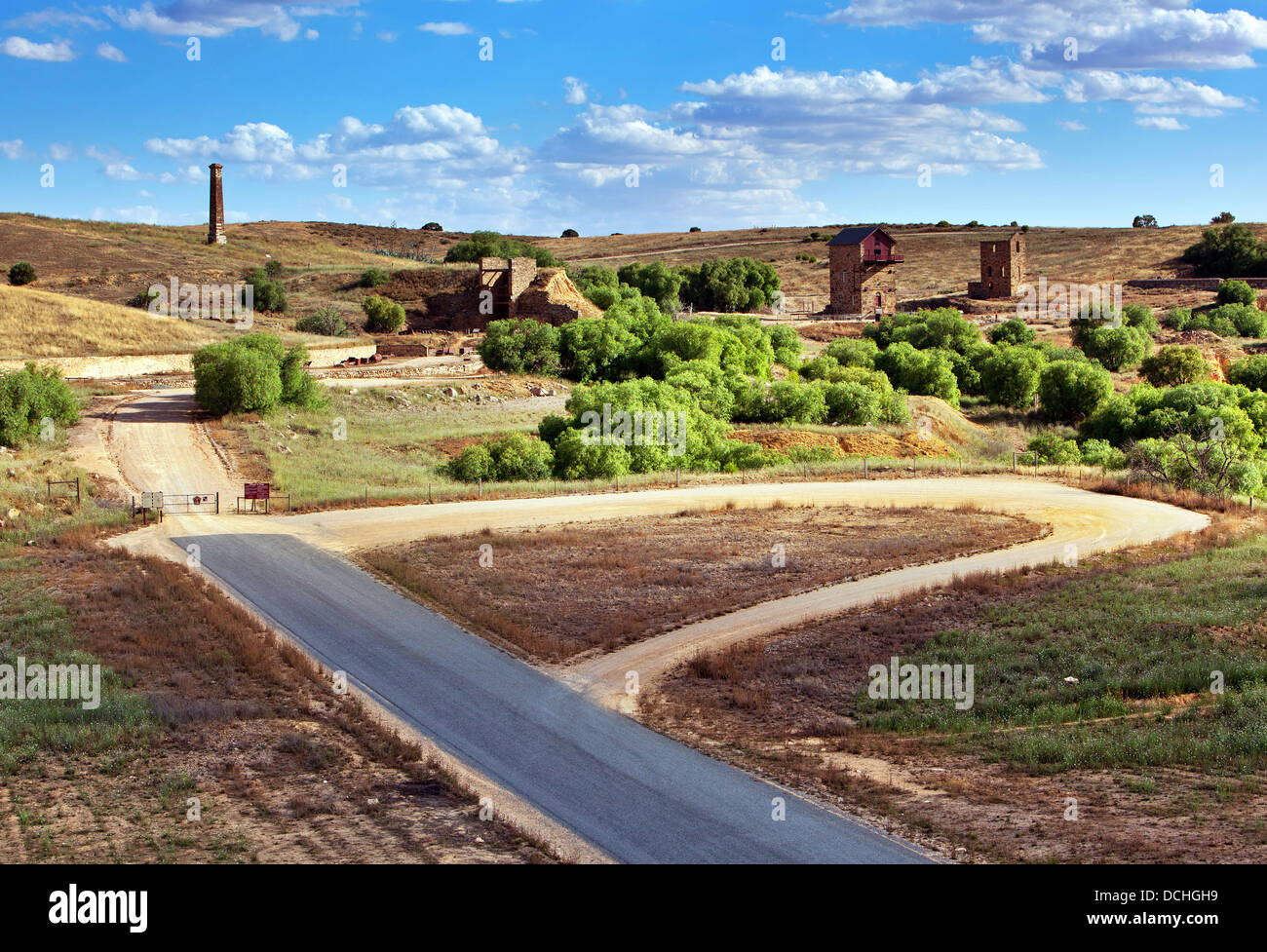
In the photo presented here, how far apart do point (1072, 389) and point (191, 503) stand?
138ft

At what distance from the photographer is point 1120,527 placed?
3197 centimetres

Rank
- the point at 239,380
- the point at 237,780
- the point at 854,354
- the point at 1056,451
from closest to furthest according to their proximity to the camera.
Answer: the point at 237,780 → the point at 239,380 → the point at 1056,451 → the point at 854,354

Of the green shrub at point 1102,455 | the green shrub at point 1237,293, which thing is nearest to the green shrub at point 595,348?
the green shrub at point 1102,455

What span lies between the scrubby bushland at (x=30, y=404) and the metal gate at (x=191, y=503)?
7.85 m

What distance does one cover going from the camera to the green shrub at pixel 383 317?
77.4 metres

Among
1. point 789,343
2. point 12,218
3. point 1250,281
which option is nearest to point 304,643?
point 789,343

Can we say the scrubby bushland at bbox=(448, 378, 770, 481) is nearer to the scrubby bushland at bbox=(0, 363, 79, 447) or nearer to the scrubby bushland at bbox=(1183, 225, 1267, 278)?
the scrubby bushland at bbox=(0, 363, 79, 447)

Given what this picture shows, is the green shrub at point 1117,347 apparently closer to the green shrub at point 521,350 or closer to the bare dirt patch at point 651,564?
the green shrub at point 521,350

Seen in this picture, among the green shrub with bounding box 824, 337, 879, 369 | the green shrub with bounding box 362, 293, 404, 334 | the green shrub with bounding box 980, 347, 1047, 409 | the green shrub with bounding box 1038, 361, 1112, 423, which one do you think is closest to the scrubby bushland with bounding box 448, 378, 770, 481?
the green shrub with bounding box 824, 337, 879, 369

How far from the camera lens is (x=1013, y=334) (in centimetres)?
7281

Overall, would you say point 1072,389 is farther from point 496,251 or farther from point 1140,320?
point 496,251

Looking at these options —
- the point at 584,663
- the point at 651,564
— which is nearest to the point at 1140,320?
the point at 651,564

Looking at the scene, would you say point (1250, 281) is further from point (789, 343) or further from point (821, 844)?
point (821, 844)
